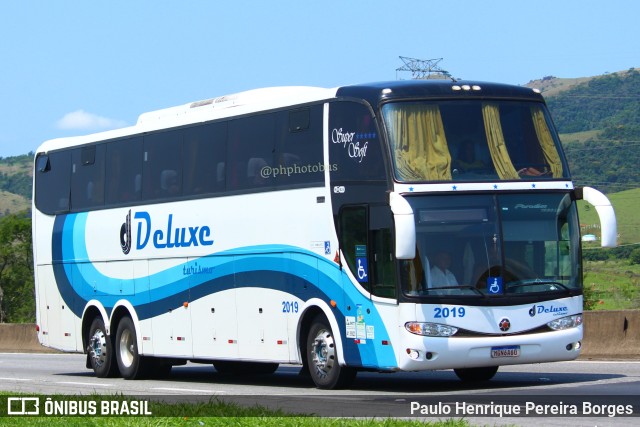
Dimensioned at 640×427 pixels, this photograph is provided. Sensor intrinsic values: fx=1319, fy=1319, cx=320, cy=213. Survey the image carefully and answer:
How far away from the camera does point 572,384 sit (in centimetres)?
1741

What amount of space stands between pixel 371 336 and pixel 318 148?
9.33ft

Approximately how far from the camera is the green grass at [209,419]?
1238cm

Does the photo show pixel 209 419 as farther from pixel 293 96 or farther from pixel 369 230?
pixel 293 96

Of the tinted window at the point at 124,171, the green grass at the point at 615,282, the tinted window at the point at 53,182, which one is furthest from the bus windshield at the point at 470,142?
the green grass at the point at 615,282

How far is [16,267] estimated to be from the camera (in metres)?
91.4

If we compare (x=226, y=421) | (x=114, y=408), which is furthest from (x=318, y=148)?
(x=226, y=421)

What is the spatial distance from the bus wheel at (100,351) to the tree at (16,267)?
66.8m

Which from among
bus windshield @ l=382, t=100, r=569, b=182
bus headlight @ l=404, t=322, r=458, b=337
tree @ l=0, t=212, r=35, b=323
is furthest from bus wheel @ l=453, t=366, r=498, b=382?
tree @ l=0, t=212, r=35, b=323

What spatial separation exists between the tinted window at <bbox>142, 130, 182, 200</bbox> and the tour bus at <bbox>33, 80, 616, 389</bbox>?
1.5 inches

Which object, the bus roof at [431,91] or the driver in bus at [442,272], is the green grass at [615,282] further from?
the driver in bus at [442,272]

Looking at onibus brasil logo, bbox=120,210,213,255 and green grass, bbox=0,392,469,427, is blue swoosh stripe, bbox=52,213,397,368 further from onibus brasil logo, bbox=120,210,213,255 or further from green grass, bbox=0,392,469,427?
green grass, bbox=0,392,469,427

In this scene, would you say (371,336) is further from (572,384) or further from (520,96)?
(520,96)

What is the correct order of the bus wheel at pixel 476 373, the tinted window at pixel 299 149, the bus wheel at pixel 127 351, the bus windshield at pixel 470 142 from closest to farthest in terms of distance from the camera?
the bus windshield at pixel 470 142 < the tinted window at pixel 299 149 < the bus wheel at pixel 476 373 < the bus wheel at pixel 127 351

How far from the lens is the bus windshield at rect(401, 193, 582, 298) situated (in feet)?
55.2
